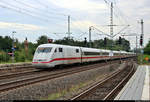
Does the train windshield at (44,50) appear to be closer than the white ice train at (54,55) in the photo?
No

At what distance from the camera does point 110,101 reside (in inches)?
349

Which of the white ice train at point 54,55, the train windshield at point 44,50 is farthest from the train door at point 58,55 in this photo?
the train windshield at point 44,50

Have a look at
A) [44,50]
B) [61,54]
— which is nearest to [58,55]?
[61,54]

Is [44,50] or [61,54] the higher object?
[44,50]

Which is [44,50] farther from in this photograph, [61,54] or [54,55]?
[61,54]

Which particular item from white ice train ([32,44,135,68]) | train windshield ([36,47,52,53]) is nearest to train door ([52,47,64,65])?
white ice train ([32,44,135,68])

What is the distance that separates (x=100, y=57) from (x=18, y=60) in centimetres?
1780

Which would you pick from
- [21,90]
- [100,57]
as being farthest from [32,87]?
[100,57]

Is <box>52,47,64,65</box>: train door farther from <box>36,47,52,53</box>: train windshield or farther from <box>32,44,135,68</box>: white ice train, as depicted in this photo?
<box>36,47,52,53</box>: train windshield

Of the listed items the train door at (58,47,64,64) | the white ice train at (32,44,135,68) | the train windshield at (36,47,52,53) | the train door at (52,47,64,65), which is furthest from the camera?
the train door at (58,47,64,64)

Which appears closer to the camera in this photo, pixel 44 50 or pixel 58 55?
pixel 44 50

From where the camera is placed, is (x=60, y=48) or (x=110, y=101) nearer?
(x=110, y=101)

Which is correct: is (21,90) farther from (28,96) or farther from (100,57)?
(100,57)

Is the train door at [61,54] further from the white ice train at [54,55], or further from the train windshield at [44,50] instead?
the train windshield at [44,50]
